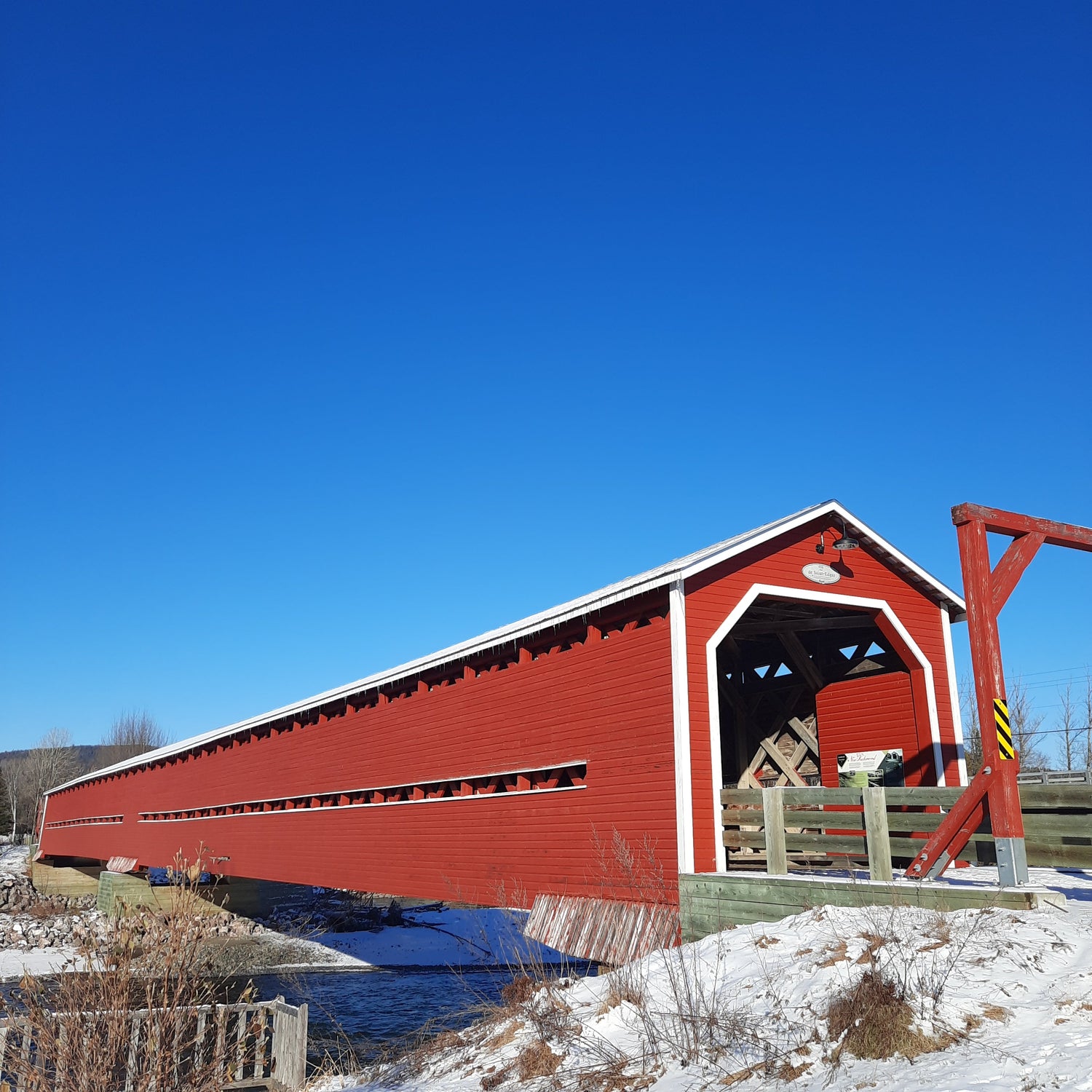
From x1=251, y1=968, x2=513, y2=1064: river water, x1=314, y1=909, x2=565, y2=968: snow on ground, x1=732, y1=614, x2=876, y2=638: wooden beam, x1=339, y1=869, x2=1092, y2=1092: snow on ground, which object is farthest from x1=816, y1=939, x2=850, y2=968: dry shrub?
x1=314, y1=909, x2=565, y2=968: snow on ground

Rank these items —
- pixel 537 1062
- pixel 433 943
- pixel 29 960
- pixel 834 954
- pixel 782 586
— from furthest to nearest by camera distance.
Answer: pixel 433 943 → pixel 29 960 → pixel 782 586 → pixel 537 1062 → pixel 834 954

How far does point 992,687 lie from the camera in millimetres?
9141

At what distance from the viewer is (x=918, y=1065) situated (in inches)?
221

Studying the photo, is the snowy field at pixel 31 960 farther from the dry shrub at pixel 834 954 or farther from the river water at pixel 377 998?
the dry shrub at pixel 834 954

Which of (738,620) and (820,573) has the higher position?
(820,573)

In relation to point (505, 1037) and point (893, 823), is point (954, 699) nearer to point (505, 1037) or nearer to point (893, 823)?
point (893, 823)

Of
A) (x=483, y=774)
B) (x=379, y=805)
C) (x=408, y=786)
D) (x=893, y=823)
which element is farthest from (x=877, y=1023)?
(x=379, y=805)

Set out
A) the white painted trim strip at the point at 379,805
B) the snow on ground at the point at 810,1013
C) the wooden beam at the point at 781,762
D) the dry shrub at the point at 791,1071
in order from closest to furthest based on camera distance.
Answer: the snow on ground at the point at 810,1013
the dry shrub at the point at 791,1071
the white painted trim strip at the point at 379,805
the wooden beam at the point at 781,762

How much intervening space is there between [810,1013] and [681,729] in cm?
414

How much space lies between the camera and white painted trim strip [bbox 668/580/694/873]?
1030 centimetres

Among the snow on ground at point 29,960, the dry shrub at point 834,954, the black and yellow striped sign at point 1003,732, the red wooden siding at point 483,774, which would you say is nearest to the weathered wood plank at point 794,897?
the red wooden siding at point 483,774

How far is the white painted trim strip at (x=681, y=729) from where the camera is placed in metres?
10.3

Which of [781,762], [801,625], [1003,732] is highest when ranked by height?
[801,625]

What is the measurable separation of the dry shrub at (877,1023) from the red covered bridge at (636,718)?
398 cm
